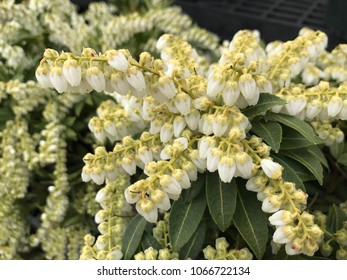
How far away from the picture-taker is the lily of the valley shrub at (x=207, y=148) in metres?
0.89

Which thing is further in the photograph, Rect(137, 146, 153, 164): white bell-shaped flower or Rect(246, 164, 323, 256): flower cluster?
Rect(137, 146, 153, 164): white bell-shaped flower

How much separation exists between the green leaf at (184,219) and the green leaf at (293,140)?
0.59 feet

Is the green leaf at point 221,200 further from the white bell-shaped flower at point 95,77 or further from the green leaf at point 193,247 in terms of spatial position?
the white bell-shaped flower at point 95,77

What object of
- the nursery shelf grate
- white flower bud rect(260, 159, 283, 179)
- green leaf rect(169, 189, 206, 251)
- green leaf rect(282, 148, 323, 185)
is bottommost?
the nursery shelf grate

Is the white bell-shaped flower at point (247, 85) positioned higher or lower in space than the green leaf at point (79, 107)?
higher

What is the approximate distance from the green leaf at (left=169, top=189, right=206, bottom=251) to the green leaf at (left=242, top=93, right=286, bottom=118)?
170 mm

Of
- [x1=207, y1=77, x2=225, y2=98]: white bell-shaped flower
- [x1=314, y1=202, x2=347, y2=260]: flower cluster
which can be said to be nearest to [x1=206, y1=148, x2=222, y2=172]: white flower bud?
[x1=207, y1=77, x2=225, y2=98]: white bell-shaped flower

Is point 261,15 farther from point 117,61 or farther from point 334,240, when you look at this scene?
point 117,61

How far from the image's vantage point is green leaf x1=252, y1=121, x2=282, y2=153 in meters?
0.99

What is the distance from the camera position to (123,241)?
3.59 ft

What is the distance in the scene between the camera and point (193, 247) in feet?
3.51

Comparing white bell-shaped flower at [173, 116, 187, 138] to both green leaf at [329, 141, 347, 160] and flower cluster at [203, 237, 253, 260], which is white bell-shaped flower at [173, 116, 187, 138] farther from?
green leaf at [329, 141, 347, 160]

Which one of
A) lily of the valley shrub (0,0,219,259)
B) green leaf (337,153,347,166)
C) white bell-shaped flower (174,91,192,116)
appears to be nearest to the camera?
white bell-shaped flower (174,91,192,116)

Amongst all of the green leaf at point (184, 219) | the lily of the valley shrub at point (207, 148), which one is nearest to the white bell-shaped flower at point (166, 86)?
the lily of the valley shrub at point (207, 148)
